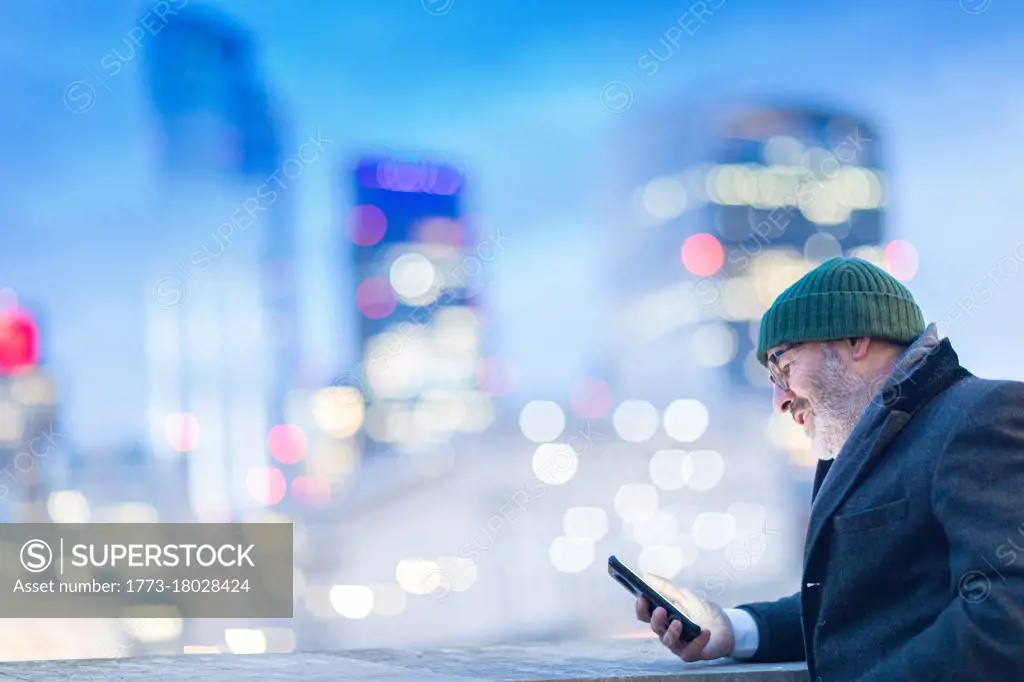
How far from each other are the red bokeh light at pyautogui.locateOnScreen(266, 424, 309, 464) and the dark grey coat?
433ft

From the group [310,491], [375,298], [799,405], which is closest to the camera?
[799,405]

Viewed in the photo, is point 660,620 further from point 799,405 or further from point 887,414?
point 887,414

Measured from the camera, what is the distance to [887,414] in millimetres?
2684

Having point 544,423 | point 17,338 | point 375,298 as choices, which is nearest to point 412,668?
point 17,338

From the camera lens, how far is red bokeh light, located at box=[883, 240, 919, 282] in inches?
3597

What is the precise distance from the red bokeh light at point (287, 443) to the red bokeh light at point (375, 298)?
2147 cm

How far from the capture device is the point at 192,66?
153 m

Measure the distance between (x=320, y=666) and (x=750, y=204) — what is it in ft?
306

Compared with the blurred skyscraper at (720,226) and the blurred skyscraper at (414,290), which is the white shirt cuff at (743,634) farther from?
the blurred skyscraper at (414,290)

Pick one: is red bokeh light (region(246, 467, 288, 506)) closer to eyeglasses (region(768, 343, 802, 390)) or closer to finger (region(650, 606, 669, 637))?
finger (region(650, 606, 669, 637))

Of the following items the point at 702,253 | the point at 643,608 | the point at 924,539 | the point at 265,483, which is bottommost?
the point at 265,483

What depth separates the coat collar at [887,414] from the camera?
8.77 ft

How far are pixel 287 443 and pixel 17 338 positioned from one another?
205ft

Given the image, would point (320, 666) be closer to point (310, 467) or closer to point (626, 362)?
point (626, 362)
